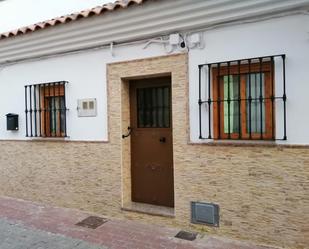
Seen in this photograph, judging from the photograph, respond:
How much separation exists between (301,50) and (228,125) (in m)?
1.44

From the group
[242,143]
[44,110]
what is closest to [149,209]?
[242,143]

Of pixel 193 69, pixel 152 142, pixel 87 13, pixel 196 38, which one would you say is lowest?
pixel 152 142

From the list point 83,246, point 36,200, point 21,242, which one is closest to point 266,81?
point 83,246

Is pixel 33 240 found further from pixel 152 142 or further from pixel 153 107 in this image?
pixel 153 107

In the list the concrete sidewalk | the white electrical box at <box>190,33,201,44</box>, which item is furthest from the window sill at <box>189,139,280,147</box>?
the white electrical box at <box>190,33,201,44</box>

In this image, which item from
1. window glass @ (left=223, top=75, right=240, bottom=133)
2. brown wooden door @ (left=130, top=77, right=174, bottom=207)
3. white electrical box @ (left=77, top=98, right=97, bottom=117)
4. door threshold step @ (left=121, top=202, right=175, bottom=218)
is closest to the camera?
window glass @ (left=223, top=75, right=240, bottom=133)

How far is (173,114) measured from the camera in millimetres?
5059

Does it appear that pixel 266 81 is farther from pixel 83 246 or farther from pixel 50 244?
pixel 50 244

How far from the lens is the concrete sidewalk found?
14.7 feet

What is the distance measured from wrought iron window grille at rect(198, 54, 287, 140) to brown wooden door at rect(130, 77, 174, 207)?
0.89 metres

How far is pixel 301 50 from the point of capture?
4062 millimetres

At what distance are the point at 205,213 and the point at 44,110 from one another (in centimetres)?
408

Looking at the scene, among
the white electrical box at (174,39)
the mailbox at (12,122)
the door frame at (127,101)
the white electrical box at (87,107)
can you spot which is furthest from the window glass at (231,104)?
the mailbox at (12,122)

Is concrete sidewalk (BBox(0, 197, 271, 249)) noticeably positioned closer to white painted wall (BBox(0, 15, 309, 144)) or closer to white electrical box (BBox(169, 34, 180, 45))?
white painted wall (BBox(0, 15, 309, 144))
